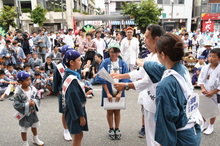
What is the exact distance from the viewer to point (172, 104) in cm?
144

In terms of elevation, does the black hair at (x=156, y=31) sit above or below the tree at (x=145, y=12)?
below

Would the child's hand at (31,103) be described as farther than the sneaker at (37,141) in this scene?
No

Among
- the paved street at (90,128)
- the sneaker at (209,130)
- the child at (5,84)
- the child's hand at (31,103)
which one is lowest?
the paved street at (90,128)

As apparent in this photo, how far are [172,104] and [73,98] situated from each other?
133cm

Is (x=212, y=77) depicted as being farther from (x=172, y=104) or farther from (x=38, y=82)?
(x=38, y=82)

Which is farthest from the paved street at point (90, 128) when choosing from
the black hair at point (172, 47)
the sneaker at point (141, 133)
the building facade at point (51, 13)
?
the building facade at point (51, 13)

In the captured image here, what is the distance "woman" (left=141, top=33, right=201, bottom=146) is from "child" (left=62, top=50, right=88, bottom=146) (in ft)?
3.90

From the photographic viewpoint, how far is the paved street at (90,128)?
322 centimetres

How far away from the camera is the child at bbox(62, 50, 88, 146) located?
7.81ft

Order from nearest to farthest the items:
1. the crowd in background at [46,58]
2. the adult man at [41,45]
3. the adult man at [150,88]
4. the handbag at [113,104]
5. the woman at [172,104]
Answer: the woman at [172,104], the adult man at [150,88], the handbag at [113,104], the crowd in background at [46,58], the adult man at [41,45]

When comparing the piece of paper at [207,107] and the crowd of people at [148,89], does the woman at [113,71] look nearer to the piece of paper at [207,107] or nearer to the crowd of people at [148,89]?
the crowd of people at [148,89]

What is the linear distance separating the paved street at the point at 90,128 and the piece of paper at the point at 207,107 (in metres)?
0.46

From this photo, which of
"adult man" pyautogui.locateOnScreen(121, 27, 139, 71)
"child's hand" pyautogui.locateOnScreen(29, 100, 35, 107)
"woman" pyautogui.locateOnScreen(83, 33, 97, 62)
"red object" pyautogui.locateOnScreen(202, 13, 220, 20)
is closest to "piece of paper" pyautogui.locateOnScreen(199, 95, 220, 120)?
"child's hand" pyautogui.locateOnScreen(29, 100, 35, 107)

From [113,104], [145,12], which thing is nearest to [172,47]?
[113,104]
